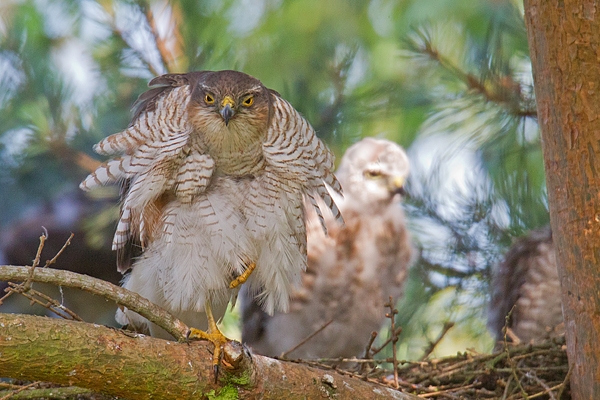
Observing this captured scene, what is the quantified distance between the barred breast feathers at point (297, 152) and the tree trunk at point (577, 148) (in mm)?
857

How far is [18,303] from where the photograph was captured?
4062mm

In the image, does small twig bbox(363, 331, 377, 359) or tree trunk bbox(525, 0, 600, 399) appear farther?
small twig bbox(363, 331, 377, 359)

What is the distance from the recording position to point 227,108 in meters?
2.68

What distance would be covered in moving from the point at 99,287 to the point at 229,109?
0.85 m

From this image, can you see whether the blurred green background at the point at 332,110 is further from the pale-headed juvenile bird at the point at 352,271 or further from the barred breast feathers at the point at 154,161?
the barred breast feathers at the point at 154,161

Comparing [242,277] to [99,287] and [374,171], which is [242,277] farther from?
[374,171]

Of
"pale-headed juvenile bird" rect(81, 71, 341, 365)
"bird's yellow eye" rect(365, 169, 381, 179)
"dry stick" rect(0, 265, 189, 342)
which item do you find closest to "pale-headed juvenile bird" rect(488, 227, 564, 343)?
"bird's yellow eye" rect(365, 169, 381, 179)

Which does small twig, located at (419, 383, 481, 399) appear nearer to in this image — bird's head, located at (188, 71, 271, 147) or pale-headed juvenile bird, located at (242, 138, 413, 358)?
pale-headed juvenile bird, located at (242, 138, 413, 358)

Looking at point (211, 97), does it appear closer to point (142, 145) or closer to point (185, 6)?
point (142, 145)

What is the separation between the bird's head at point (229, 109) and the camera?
8.93 ft

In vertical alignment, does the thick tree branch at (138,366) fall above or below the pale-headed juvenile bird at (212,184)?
below

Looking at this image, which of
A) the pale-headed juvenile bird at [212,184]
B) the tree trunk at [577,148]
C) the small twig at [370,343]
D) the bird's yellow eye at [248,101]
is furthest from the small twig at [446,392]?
the bird's yellow eye at [248,101]

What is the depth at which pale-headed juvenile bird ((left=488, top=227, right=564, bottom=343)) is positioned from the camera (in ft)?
12.9

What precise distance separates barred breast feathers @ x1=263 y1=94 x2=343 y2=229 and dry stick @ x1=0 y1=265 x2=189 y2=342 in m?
0.77
